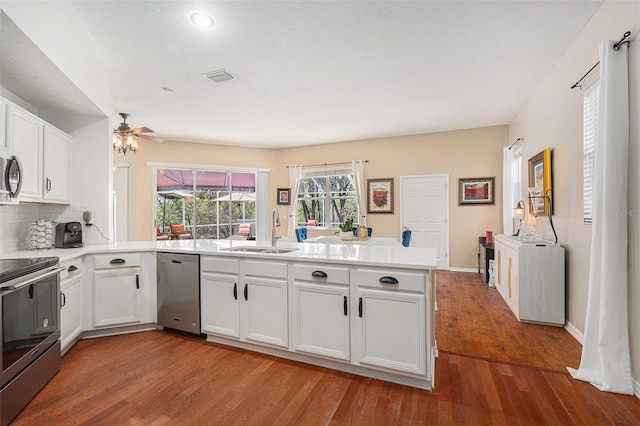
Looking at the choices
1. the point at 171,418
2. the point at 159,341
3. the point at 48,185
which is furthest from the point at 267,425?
the point at 48,185

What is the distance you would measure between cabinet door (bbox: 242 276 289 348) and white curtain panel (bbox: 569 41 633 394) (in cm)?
219

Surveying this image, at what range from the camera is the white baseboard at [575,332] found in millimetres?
2827

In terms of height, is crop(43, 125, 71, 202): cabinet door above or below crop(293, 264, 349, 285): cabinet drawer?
above

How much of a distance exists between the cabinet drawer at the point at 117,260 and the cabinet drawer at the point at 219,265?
769 mm

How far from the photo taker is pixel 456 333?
10.0ft

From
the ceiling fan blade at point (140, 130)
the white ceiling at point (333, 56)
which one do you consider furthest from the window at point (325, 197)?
the ceiling fan blade at point (140, 130)

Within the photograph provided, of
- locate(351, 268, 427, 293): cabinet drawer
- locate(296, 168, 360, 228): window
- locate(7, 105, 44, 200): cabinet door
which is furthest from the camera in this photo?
locate(296, 168, 360, 228): window

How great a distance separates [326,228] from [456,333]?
4541mm

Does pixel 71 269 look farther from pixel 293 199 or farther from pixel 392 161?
pixel 392 161

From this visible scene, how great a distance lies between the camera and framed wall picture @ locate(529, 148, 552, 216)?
3.62 meters

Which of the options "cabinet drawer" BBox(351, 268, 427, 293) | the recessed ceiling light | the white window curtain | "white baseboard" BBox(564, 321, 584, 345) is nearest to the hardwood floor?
"white baseboard" BBox(564, 321, 584, 345)

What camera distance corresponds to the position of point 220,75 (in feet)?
12.0

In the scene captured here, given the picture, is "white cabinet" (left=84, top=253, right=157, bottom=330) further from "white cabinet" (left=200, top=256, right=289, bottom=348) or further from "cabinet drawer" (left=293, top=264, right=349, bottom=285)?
"cabinet drawer" (left=293, top=264, right=349, bottom=285)

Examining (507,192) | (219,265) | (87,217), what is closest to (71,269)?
(87,217)
